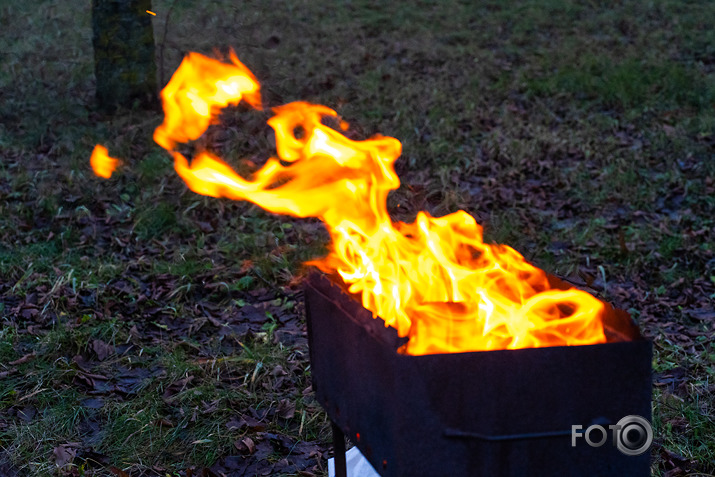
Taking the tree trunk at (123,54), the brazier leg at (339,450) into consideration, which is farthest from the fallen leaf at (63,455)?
the tree trunk at (123,54)

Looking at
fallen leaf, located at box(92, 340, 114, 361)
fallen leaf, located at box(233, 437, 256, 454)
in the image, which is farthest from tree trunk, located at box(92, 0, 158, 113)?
fallen leaf, located at box(233, 437, 256, 454)

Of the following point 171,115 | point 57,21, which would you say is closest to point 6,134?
point 171,115

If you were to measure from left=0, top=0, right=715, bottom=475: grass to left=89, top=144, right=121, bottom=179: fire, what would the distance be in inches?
3.5

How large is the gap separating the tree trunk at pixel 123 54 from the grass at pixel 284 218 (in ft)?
1.04

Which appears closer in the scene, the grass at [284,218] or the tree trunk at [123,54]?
the grass at [284,218]

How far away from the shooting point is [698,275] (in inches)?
223

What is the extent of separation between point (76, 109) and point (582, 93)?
6128 mm

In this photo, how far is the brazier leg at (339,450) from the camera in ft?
10.4

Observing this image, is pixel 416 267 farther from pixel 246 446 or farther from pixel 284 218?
pixel 284 218

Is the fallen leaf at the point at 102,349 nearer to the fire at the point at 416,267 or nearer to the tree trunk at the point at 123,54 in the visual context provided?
the fire at the point at 416,267

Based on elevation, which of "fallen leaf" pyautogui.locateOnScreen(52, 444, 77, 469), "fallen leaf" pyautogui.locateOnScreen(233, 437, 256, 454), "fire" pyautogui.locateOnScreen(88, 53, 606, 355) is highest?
"fire" pyautogui.locateOnScreen(88, 53, 606, 355)

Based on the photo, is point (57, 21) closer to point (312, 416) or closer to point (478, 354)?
point (312, 416)

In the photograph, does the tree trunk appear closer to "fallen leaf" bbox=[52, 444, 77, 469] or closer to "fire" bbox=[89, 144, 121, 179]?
"fire" bbox=[89, 144, 121, 179]

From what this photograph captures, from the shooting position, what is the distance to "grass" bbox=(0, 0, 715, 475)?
420 centimetres
